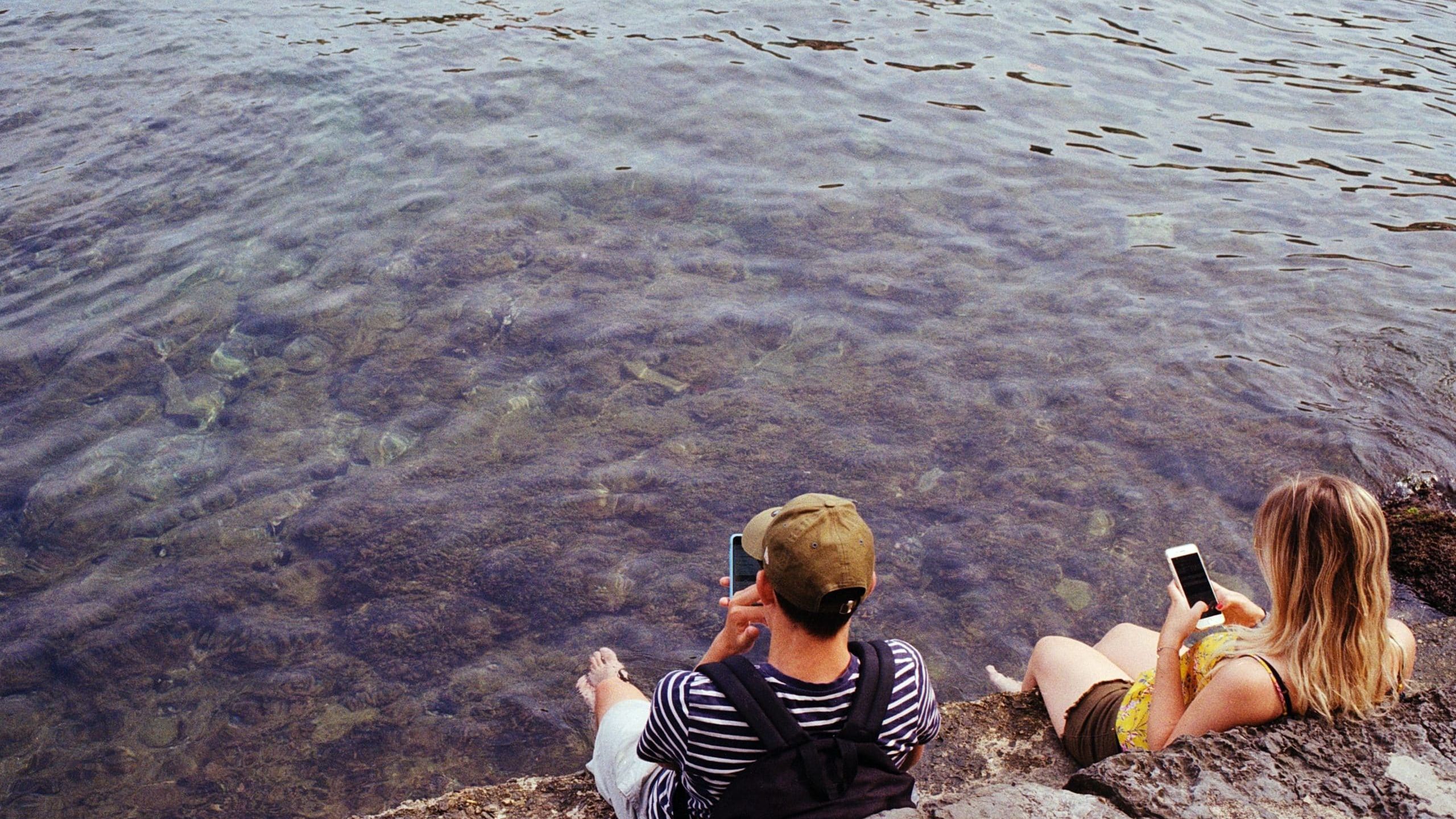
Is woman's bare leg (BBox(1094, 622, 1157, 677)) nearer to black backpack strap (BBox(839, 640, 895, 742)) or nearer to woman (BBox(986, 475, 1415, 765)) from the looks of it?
woman (BBox(986, 475, 1415, 765))

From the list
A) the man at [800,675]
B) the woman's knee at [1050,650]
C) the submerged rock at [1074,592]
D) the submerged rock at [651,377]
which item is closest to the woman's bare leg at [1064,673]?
the woman's knee at [1050,650]

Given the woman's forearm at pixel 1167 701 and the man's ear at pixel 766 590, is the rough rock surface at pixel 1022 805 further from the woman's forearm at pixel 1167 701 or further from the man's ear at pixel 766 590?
the man's ear at pixel 766 590

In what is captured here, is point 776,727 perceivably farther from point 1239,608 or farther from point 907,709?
point 1239,608

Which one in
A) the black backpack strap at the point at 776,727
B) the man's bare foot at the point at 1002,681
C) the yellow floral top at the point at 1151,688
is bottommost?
the man's bare foot at the point at 1002,681

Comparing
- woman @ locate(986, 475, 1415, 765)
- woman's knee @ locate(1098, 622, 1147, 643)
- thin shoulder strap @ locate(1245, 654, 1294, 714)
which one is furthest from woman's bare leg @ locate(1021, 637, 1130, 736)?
thin shoulder strap @ locate(1245, 654, 1294, 714)

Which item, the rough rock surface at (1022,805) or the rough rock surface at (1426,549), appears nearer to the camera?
the rough rock surface at (1022,805)

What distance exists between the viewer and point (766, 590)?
9.85 ft

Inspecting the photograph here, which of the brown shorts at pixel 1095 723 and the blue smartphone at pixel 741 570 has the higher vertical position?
the blue smartphone at pixel 741 570

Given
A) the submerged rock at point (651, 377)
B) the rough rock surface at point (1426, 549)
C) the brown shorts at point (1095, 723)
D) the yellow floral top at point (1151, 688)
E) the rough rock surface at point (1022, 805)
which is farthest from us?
the submerged rock at point (651, 377)

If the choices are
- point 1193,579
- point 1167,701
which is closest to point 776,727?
point 1167,701

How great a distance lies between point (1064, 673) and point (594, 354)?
4.21 meters

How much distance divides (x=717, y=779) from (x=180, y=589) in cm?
396

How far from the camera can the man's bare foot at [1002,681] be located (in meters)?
4.94

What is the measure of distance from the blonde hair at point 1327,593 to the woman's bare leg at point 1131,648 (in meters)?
0.98
